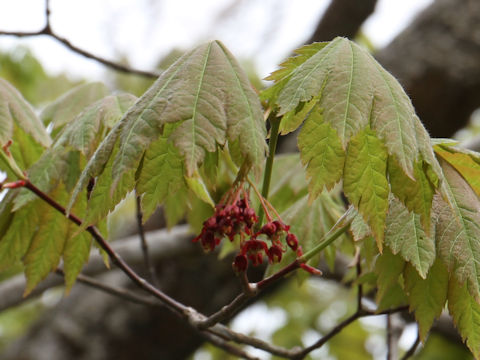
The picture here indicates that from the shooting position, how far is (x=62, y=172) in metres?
1.02

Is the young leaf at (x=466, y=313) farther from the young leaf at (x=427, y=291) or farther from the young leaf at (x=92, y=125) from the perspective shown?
the young leaf at (x=92, y=125)

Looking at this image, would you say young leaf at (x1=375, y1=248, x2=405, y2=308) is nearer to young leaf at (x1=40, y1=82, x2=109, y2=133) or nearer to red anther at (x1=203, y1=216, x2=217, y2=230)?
red anther at (x1=203, y1=216, x2=217, y2=230)

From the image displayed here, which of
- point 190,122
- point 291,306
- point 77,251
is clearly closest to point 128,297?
point 77,251

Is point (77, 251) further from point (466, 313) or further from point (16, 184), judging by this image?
point (466, 313)

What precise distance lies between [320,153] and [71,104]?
0.74 m

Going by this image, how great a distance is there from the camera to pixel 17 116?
3.47ft

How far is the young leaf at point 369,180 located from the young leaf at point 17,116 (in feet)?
1.82

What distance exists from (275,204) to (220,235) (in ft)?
2.64

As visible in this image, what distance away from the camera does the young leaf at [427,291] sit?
2.82ft

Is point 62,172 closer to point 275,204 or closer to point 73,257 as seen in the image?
point 73,257

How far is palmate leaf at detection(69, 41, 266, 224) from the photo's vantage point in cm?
69

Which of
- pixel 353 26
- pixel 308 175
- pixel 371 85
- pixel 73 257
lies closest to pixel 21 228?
pixel 73 257

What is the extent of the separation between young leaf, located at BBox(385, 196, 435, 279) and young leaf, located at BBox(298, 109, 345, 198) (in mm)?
107

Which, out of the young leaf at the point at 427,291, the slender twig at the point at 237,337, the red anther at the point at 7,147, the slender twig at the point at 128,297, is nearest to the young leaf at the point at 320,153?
the young leaf at the point at 427,291
